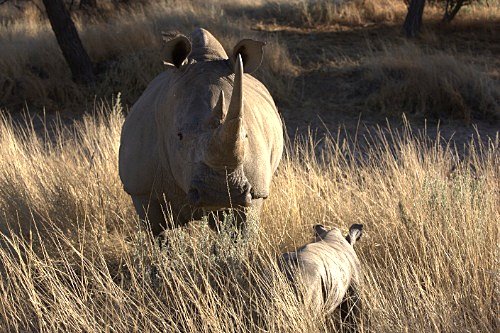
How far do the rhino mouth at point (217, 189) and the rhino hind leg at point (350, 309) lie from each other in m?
0.86

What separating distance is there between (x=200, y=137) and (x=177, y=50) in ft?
2.51

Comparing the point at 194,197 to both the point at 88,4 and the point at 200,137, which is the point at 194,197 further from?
the point at 88,4

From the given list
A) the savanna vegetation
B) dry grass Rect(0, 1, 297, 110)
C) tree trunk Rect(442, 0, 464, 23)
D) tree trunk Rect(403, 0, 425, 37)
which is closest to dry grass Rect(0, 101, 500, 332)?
the savanna vegetation

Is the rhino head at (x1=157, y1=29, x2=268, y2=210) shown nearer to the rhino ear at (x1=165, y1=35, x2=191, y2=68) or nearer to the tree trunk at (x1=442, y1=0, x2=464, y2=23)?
the rhino ear at (x1=165, y1=35, x2=191, y2=68)

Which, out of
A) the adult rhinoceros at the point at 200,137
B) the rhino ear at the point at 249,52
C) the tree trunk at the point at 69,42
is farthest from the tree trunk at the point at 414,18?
the rhino ear at the point at 249,52

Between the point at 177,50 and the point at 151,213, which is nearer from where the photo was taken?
the point at 177,50

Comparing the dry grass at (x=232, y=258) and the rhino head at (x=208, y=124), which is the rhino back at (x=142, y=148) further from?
the dry grass at (x=232, y=258)

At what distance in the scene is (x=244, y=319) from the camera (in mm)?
3645

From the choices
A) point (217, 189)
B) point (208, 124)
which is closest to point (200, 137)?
point (208, 124)

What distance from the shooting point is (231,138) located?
313cm

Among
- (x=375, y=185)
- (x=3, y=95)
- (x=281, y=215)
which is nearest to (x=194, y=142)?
(x=281, y=215)

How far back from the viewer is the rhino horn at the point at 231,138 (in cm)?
302

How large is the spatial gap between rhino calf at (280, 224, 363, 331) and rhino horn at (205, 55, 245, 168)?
0.60m

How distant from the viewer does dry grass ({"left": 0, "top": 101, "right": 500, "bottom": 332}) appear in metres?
3.54
